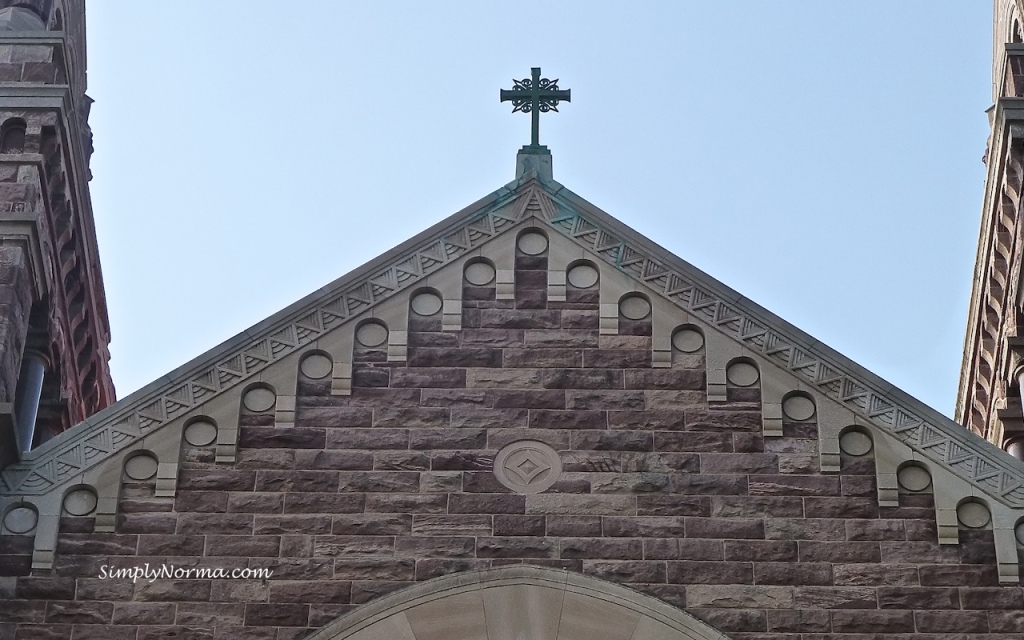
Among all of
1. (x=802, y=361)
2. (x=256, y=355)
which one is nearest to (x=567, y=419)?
(x=802, y=361)

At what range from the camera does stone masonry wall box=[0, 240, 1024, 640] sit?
48.3 ft

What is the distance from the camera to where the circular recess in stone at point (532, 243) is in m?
16.9

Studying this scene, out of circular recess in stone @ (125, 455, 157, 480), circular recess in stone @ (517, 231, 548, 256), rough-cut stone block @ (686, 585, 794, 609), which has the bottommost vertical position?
rough-cut stone block @ (686, 585, 794, 609)

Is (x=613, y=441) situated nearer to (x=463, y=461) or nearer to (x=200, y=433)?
(x=463, y=461)

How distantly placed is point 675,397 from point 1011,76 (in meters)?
5.53

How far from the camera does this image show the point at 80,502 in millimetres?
15289

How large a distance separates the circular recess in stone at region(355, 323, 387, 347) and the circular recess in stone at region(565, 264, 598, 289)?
1652 mm

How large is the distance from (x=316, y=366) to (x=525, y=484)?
2062 millimetres

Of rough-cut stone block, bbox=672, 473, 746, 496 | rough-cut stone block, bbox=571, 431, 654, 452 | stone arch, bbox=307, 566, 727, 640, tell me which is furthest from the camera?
rough-cut stone block, bbox=571, 431, 654, 452

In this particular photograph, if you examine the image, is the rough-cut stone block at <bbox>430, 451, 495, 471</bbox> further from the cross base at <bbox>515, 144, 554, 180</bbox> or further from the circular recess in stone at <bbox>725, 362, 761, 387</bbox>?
the cross base at <bbox>515, 144, 554, 180</bbox>

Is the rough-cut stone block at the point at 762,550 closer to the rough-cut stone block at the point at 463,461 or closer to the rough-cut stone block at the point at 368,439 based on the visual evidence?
the rough-cut stone block at the point at 463,461

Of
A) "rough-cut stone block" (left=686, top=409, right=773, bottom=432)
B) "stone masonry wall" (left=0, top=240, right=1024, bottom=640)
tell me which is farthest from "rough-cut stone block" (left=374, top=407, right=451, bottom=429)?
"rough-cut stone block" (left=686, top=409, right=773, bottom=432)

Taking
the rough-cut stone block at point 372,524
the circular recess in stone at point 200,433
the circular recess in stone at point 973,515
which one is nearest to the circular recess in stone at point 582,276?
the rough-cut stone block at point 372,524

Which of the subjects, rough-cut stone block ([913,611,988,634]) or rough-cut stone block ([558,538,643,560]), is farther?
rough-cut stone block ([558,538,643,560])
